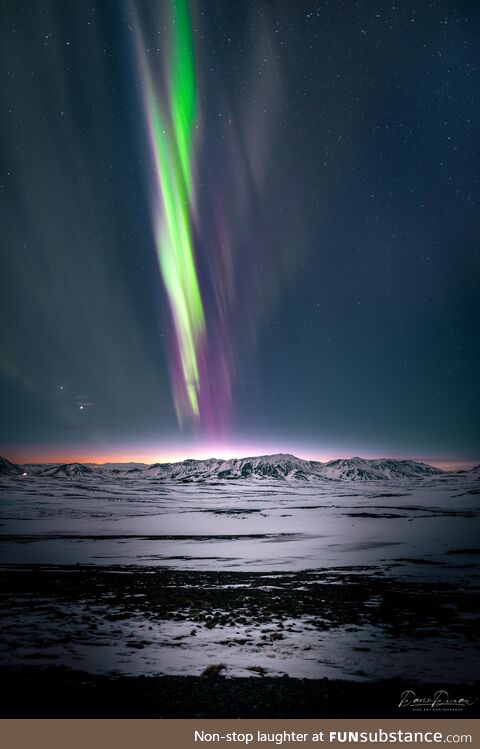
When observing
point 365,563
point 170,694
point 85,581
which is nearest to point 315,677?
point 170,694

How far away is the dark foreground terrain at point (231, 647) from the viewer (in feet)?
22.8

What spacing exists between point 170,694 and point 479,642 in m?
7.08

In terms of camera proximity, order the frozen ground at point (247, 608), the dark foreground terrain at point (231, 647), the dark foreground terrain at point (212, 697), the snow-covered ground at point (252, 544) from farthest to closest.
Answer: the snow-covered ground at point (252, 544)
the frozen ground at point (247, 608)
the dark foreground terrain at point (231, 647)
the dark foreground terrain at point (212, 697)

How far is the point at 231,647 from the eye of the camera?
31.1 feet

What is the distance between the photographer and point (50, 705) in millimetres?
6832

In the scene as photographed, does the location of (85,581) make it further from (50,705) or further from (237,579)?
(50,705)

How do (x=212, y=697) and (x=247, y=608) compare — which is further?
(x=247, y=608)

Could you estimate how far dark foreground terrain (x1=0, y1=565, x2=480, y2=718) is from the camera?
6.96m
